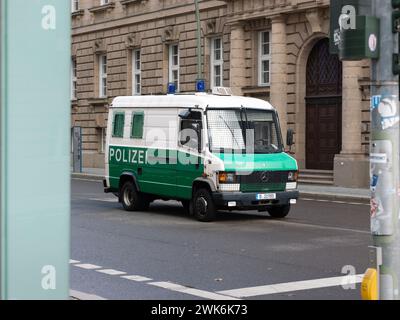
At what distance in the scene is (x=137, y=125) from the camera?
18.2 metres

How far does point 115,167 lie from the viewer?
745 inches

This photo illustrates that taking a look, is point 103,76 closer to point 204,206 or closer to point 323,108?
point 323,108

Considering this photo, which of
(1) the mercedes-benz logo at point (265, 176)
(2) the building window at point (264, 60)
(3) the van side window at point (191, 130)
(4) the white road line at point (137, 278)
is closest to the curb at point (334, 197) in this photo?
(1) the mercedes-benz logo at point (265, 176)

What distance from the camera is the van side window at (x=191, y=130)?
1627 cm

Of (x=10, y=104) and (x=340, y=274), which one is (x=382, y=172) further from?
(x=340, y=274)

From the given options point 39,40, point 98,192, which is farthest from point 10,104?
point 98,192

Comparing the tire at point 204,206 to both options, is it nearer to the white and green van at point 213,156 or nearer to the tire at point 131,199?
the white and green van at point 213,156

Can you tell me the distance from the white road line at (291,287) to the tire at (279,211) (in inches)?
279

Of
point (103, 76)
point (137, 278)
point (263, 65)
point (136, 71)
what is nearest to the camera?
point (137, 278)

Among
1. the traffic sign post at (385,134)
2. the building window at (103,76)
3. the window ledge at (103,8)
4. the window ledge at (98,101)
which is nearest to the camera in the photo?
the traffic sign post at (385,134)

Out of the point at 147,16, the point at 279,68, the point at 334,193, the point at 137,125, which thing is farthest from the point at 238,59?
the point at 137,125

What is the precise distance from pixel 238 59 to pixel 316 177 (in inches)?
250

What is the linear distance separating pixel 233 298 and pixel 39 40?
458cm
